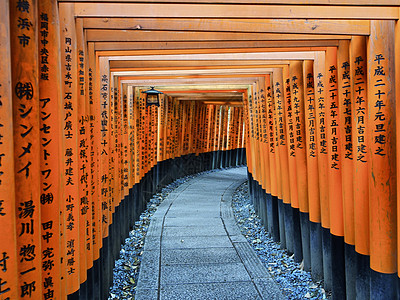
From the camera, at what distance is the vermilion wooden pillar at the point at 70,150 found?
3324 millimetres

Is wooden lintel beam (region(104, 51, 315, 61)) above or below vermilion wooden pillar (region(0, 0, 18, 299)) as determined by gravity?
above

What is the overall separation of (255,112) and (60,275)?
6809mm

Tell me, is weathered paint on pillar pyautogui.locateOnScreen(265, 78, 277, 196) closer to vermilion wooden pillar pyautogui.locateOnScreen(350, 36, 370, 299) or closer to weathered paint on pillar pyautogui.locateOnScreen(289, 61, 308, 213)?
weathered paint on pillar pyautogui.locateOnScreen(289, 61, 308, 213)

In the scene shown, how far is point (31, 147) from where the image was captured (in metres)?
2.31

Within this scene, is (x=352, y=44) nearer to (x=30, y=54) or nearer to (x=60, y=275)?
(x=30, y=54)

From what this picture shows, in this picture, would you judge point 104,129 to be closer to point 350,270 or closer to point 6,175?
point 6,175

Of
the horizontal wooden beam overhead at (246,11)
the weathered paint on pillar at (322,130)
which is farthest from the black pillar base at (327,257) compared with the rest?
the horizontal wooden beam overhead at (246,11)

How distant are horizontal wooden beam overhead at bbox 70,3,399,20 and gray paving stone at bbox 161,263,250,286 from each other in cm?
382

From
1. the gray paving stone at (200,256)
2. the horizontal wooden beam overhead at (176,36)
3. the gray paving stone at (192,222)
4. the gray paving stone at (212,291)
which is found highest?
the horizontal wooden beam overhead at (176,36)

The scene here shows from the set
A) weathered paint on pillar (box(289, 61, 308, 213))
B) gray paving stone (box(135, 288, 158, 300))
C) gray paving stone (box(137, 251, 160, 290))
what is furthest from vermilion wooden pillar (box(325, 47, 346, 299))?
gray paving stone (box(137, 251, 160, 290))

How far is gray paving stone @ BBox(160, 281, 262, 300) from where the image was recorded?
5.02 meters

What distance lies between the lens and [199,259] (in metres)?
6.42

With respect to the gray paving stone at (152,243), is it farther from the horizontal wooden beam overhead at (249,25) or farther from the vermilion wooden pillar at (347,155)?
the horizontal wooden beam overhead at (249,25)

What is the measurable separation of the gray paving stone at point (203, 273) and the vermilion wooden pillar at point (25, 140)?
3.41 metres
